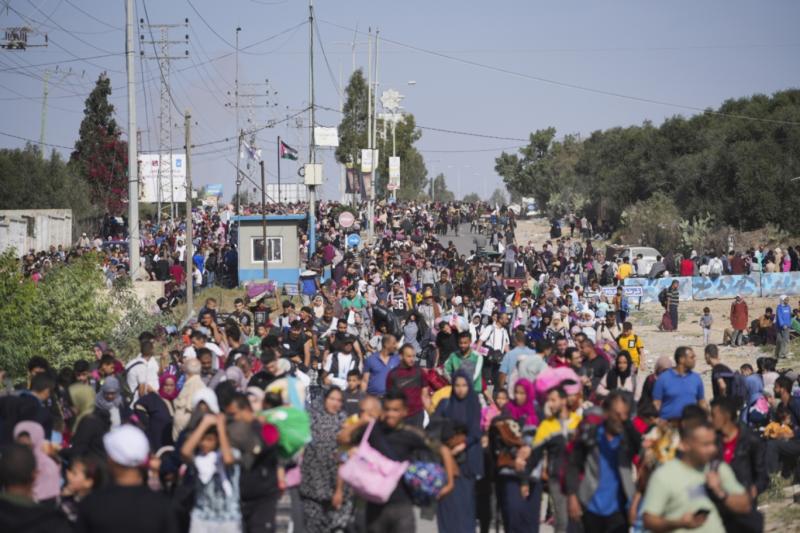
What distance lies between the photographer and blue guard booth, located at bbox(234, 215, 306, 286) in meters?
40.3

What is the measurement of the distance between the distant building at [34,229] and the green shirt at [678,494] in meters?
44.7

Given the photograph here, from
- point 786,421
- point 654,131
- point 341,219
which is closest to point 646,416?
point 786,421

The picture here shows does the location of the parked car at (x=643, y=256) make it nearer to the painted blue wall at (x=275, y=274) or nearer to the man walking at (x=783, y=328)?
the painted blue wall at (x=275, y=274)

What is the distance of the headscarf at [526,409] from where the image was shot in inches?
404

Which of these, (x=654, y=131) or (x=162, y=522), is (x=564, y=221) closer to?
(x=654, y=131)

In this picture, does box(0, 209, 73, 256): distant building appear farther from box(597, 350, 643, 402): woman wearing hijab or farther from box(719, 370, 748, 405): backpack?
box(719, 370, 748, 405): backpack

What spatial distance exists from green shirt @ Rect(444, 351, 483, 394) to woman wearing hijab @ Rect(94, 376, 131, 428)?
12.2ft

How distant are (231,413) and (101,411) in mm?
2563

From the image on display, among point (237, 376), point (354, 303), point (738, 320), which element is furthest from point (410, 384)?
point (738, 320)

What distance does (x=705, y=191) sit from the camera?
201 ft

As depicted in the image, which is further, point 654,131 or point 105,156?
point 105,156

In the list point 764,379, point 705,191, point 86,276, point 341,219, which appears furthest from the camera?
point 705,191

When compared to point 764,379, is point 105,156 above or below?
above

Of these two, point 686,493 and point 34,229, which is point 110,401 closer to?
point 686,493
